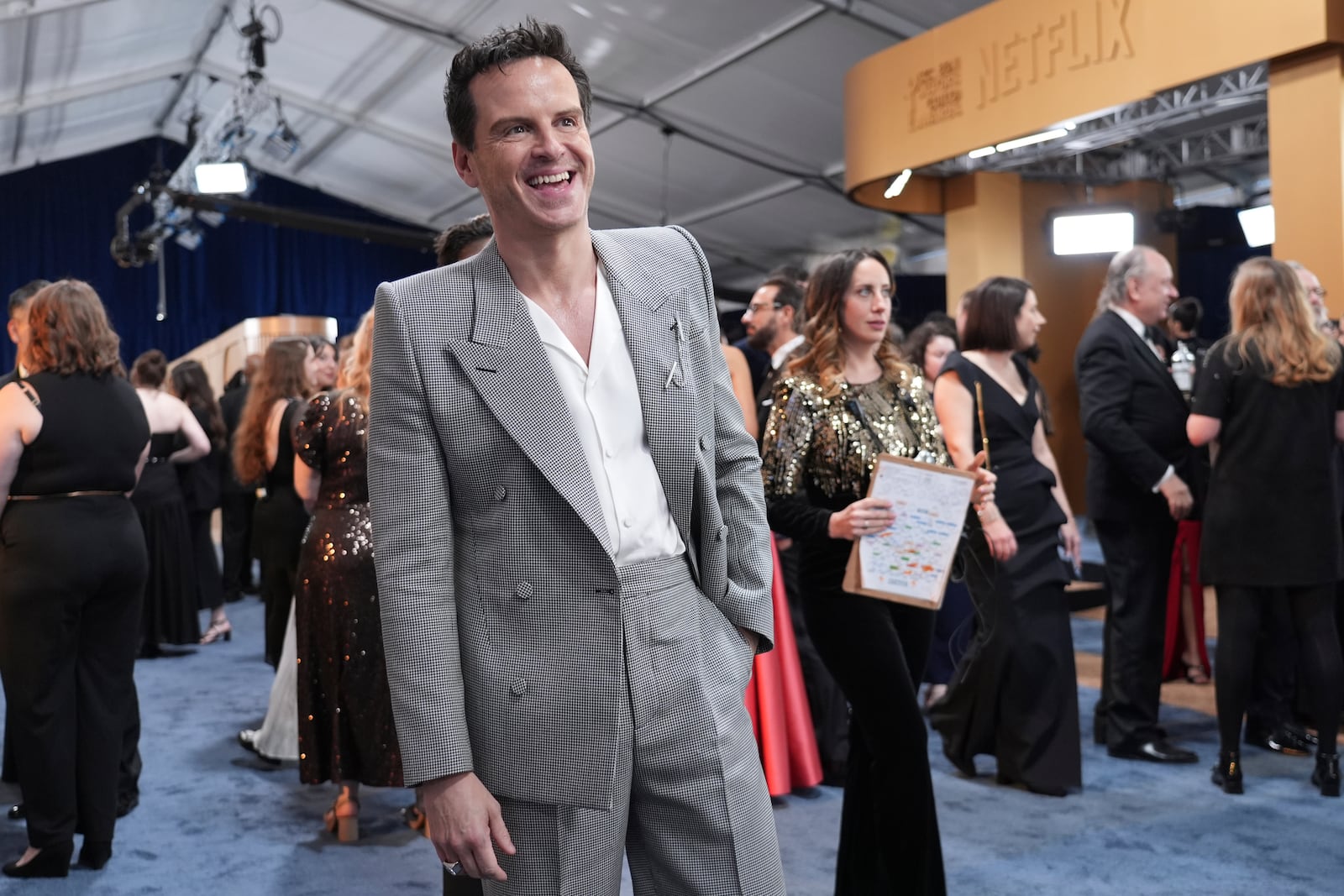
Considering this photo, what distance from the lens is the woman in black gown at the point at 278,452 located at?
4934mm

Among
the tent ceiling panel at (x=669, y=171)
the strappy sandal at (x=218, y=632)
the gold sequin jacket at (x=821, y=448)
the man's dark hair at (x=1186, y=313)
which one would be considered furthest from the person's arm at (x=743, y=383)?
the tent ceiling panel at (x=669, y=171)

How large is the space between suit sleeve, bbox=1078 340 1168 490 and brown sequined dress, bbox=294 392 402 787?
2469 mm

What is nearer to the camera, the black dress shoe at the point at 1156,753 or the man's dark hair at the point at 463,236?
the man's dark hair at the point at 463,236

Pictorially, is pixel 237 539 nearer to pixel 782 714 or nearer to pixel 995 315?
pixel 782 714

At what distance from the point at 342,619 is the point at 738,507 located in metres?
2.22

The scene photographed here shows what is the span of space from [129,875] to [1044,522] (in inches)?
113

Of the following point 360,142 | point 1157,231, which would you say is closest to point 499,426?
point 1157,231

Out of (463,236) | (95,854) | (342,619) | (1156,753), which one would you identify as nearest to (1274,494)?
(1156,753)

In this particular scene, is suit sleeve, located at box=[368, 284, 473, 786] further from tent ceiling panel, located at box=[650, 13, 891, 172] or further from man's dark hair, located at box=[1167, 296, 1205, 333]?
tent ceiling panel, located at box=[650, 13, 891, 172]

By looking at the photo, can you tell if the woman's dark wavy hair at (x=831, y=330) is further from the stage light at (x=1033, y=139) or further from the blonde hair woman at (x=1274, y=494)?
the stage light at (x=1033, y=139)

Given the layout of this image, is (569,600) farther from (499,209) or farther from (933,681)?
(933,681)

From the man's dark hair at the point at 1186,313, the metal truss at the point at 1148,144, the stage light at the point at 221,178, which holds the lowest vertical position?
the man's dark hair at the point at 1186,313

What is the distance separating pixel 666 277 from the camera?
160 cm

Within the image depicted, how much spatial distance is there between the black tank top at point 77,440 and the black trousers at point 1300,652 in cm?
333
